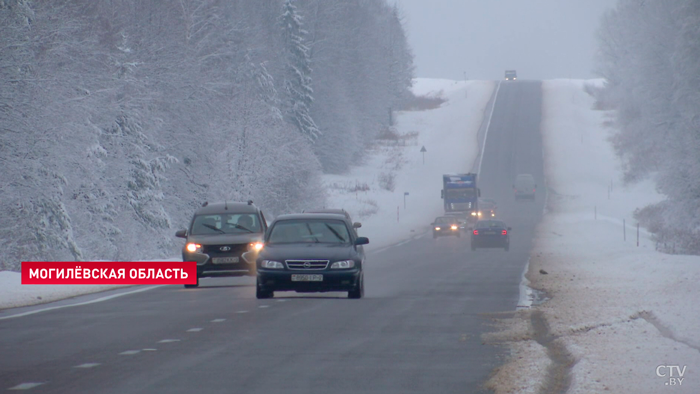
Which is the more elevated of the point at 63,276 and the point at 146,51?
the point at 146,51

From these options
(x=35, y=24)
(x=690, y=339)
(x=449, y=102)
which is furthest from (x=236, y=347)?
(x=449, y=102)

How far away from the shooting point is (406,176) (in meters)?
95.8

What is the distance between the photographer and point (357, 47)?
9881 centimetres

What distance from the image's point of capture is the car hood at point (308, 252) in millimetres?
18156

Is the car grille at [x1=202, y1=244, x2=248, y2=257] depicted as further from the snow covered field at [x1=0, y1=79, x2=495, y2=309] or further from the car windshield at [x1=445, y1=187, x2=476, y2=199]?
the car windshield at [x1=445, y1=187, x2=476, y2=199]

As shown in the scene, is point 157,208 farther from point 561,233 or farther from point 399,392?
point 399,392

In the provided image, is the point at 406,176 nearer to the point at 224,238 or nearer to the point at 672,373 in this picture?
the point at 224,238

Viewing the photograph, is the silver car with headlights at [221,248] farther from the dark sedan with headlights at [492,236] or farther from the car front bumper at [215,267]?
the dark sedan with headlights at [492,236]

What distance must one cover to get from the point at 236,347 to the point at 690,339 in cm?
573

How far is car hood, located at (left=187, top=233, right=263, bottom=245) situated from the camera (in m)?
22.2

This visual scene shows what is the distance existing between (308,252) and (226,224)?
559 cm

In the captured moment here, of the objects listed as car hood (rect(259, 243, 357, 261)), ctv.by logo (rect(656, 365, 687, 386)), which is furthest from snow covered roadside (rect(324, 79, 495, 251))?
ctv.by logo (rect(656, 365, 687, 386))

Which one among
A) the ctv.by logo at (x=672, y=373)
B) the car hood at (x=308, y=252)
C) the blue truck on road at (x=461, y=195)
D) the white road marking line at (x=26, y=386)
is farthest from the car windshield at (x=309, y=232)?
the blue truck on road at (x=461, y=195)

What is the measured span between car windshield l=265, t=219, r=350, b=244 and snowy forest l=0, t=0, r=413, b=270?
12527 mm
